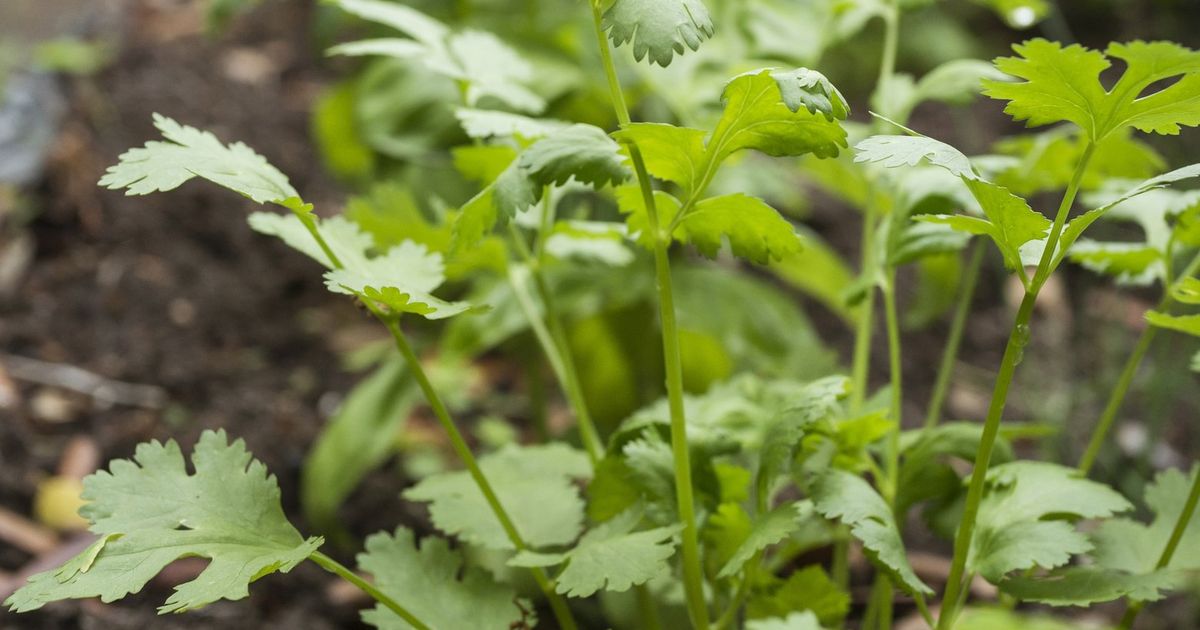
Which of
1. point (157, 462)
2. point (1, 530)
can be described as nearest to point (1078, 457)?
point (157, 462)

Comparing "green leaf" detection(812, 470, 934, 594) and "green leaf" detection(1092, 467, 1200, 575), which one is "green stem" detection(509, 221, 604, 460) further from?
"green leaf" detection(1092, 467, 1200, 575)

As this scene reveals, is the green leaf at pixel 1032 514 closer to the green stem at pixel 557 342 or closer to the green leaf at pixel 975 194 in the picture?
the green leaf at pixel 975 194

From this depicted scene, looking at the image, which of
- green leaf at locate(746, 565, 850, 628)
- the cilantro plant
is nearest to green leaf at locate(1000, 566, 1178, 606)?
the cilantro plant

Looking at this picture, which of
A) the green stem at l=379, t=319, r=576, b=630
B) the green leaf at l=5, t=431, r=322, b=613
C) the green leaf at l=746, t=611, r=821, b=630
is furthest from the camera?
the green stem at l=379, t=319, r=576, b=630

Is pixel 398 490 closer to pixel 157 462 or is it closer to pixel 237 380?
pixel 237 380

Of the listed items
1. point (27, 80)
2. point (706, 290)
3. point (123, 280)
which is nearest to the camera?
point (706, 290)

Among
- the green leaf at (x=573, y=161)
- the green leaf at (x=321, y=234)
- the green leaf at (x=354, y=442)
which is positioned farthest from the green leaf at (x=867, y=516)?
the green leaf at (x=354, y=442)
